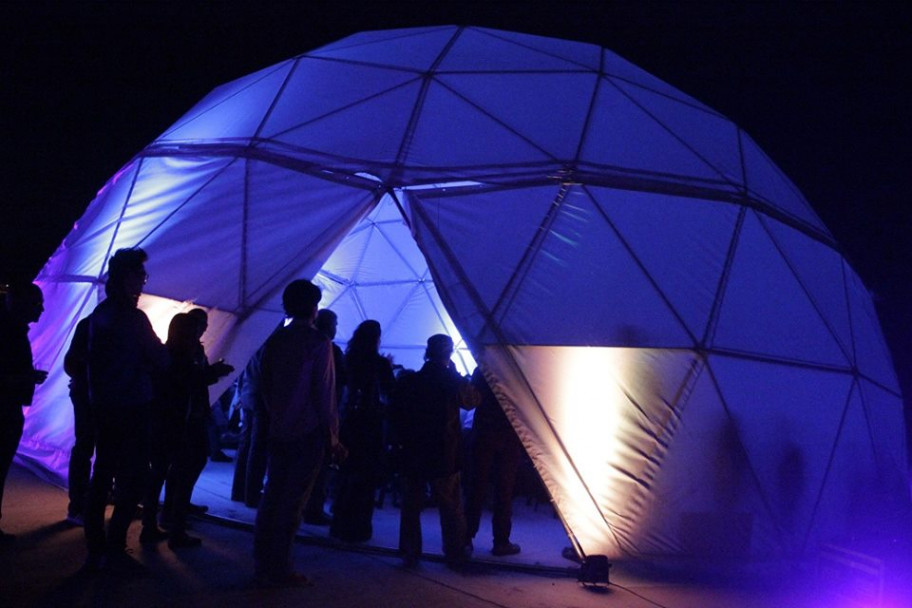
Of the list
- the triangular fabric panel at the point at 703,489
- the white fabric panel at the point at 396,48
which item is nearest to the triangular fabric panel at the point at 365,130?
the white fabric panel at the point at 396,48

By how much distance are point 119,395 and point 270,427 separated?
103 centimetres

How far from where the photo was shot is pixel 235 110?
941cm

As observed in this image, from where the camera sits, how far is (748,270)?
7984mm

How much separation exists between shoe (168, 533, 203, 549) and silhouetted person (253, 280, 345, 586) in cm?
109

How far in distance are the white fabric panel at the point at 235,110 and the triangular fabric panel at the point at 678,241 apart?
166 inches

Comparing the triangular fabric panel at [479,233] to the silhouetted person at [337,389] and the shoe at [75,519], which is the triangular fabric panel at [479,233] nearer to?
the silhouetted person at [337,389]

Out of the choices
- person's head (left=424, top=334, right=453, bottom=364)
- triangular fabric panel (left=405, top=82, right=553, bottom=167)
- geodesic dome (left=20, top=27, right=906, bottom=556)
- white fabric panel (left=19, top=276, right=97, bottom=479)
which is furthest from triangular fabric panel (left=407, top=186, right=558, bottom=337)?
white fabric panel (left=19, top=276, right=97, bottom=479)

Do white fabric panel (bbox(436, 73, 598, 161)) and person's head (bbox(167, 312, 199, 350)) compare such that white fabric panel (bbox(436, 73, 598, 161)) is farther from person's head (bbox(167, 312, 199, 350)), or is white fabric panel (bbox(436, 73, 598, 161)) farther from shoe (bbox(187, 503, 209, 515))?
shoe (bbox(187, 503, 209, 515))

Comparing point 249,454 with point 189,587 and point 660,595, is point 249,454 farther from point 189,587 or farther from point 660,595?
point 660,595

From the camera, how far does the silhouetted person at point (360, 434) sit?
683cm

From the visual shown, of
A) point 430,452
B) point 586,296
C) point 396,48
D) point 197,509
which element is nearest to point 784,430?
point 586,296

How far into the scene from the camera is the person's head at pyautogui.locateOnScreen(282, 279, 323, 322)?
527 cm

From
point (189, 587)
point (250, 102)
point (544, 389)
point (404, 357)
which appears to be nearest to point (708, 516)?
point (544, 389)

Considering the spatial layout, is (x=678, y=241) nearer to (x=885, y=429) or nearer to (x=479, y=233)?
(x=479, y=233)
